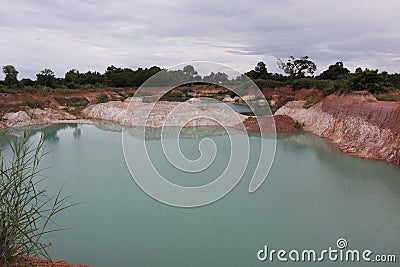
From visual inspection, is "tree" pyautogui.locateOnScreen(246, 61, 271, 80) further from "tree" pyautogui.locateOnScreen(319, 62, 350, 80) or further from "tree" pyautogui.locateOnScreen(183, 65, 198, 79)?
"tree" pyautogui.locateOnScreen(183, 65, 198, 79)

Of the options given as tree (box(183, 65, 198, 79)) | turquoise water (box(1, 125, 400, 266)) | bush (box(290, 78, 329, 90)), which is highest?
bush (box(290, 78, 329, 90))

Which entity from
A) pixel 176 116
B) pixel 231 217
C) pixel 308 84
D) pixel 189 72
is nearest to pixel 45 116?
pixel 176 116

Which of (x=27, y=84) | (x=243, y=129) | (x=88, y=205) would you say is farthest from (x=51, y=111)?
Result: (x=88, y=205)

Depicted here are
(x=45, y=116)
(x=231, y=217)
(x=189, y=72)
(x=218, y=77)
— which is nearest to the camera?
(x=231, y=217)

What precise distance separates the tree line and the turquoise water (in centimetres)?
660

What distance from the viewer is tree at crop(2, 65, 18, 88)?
26109 millimetres

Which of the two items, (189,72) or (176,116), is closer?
(189,72)

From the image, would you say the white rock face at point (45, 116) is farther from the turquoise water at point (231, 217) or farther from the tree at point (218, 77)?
the tree at point (218, 77)

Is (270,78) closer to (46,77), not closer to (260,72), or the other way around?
(260,72)

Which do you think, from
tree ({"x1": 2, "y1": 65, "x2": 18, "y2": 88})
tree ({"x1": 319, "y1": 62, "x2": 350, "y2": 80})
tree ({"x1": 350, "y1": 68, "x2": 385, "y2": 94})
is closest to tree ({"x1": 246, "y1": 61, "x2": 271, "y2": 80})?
tree ({"x1": 319, "y1": 62, "x2": 350, "y2": 80})

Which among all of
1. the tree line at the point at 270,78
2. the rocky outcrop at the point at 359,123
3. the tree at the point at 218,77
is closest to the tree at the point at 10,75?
the tree line at the point at 270,78

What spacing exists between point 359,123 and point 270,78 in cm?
1755

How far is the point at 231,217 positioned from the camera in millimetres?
6949

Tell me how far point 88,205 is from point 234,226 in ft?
10.1
